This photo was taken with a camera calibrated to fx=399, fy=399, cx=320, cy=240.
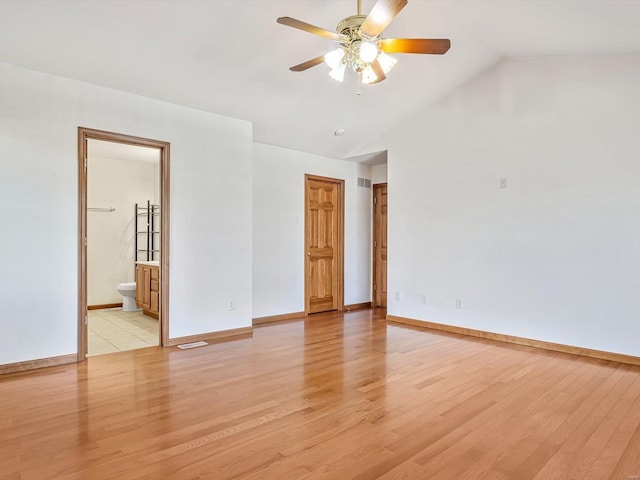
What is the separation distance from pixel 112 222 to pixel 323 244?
3.87m

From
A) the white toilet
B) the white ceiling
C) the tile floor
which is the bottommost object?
the tile floor

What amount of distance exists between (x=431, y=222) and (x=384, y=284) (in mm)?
1910

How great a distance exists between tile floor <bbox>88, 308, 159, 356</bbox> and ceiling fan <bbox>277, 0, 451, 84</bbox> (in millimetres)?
3488

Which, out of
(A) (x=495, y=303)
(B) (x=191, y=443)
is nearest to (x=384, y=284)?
(A) (x=495, y=303)

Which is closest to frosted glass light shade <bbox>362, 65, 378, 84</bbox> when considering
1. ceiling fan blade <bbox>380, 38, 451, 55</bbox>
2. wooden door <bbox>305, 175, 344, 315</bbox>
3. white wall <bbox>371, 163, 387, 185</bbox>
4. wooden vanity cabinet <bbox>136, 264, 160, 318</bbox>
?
ceiling fan blade <bbox>380, 38, 451, 55</bbox>

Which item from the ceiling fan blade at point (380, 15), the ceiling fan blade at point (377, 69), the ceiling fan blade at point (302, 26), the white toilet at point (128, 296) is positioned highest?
the ceiling fan blade at point (302, 26)

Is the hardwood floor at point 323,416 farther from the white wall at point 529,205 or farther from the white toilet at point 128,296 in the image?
the white toilet at point 128,296

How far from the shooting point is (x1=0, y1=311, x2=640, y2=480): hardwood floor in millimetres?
2057

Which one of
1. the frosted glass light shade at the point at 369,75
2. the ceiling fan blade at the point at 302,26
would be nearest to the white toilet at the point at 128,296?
the frosted glass light shade at the point at 369,75

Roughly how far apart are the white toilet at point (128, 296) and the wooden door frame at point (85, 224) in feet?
8.38

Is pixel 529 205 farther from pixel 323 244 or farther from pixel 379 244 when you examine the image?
pixel 323 244

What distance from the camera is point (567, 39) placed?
12.6ft

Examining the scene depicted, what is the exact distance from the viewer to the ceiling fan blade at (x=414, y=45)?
8.95 feet

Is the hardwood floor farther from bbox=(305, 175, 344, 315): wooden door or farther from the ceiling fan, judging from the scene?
→ the ceiling fan
